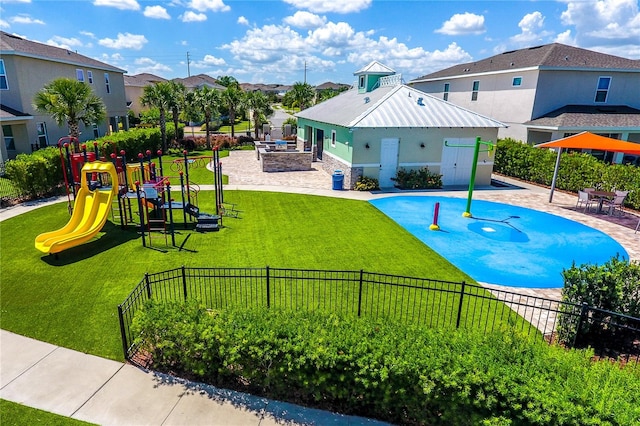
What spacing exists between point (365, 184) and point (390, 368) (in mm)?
17356

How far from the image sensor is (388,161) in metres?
23.2

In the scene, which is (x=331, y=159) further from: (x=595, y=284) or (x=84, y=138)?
(x=84, y=138)

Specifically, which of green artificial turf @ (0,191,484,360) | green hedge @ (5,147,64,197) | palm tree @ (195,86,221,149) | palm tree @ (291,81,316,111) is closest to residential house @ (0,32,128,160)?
green hedge @ (5,147,64,197)

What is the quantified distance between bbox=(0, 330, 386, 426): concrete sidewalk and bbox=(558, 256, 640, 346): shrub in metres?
5.04

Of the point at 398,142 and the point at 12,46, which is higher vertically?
the point at 12,46

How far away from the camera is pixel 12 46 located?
25203mm

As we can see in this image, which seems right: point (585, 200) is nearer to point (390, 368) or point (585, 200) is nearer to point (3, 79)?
point (390, 368)

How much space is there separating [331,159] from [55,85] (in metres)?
17.8

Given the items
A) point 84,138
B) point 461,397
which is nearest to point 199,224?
point 461,397

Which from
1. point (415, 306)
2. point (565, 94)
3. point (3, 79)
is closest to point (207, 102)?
point (3, 79)

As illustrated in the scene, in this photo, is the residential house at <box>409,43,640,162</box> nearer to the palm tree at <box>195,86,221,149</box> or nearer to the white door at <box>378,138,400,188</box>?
the white door at <box>378,138,400,188</box>

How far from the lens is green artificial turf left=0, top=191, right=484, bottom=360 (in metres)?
8.83

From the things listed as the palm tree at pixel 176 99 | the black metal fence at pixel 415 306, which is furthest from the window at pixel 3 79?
the black metal fence at pixel 415 306

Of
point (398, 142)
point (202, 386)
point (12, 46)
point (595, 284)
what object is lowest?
point (202, 386)
